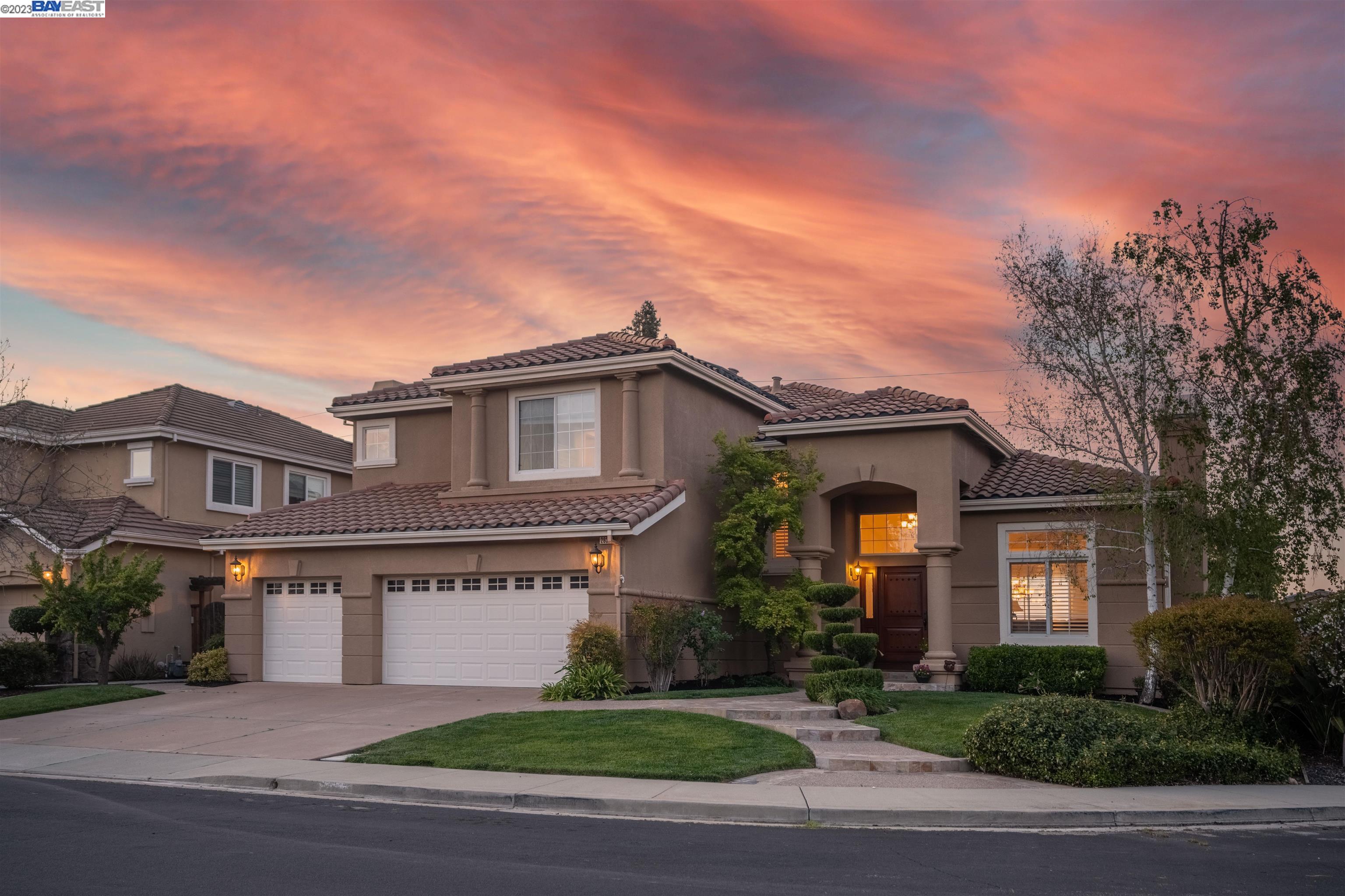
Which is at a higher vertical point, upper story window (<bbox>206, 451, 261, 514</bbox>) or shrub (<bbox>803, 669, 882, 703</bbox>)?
upper story window (<bbox>206, 451, 261, 514</bbox>)

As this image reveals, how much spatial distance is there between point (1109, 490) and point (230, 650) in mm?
18543

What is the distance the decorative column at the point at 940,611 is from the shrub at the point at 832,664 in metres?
4.27

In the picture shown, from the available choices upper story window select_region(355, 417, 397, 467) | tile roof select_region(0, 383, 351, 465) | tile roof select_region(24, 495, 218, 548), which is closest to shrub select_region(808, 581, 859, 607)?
upper story window select_region(355, 417, 397, 467)

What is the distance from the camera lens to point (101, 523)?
28.6 metres

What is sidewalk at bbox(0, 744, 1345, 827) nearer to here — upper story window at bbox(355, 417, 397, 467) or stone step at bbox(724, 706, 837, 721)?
stone step at bbox(724, 706, 837, 721)

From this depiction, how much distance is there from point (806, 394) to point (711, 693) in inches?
492

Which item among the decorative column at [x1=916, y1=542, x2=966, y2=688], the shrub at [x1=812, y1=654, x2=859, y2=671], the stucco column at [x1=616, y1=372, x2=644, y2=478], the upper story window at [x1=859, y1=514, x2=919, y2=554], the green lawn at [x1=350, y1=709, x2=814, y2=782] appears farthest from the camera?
the upper story window at [x1=859, y1=514, x2=919, y2=554]

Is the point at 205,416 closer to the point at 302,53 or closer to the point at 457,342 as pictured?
the point at 457,342

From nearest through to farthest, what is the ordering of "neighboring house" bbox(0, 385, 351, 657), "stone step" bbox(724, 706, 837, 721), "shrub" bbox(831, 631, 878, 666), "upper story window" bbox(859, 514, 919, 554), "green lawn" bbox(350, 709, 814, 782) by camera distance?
1. "green lawn" bbox(350, 709, 814, 782)
2. "stone step" bbox(724, 706, 837, 721)
3. "shrub" bbox(831, 631, 878, 666)
4. "upper story window" bbox(859, 514, 919, 554)
5. "neighboring house" bbox(0, 385, 351, 657)

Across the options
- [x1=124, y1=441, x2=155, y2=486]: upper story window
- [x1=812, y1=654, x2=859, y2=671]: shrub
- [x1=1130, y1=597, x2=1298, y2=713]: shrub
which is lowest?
[x1=812, y1=654, x2=859, y2=671]: shrub

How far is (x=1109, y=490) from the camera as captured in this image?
72.9 feet

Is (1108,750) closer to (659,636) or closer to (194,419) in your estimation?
(659,636)

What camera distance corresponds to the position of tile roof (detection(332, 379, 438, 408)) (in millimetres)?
26938

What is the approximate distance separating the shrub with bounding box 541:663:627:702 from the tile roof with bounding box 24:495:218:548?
1298 centimetres
